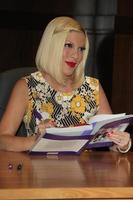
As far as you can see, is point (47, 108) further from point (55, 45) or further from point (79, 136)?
point (79, 136)

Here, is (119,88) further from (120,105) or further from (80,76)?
(80,76)

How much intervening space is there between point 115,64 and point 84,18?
1.30 ft

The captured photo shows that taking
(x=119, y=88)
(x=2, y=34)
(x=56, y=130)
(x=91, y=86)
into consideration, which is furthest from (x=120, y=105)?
(x=56, y=130)

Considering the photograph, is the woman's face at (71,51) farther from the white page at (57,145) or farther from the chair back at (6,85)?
the white page at (57,145)

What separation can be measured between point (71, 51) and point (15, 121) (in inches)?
16.4

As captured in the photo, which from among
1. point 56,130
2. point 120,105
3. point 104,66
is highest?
point 56,130

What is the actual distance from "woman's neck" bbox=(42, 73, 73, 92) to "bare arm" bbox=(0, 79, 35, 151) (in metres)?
0.14

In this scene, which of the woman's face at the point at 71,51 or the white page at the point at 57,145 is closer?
the white page at the point at 57,145

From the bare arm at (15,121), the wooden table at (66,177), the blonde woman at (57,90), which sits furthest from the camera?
the blonde woman at (57,90)

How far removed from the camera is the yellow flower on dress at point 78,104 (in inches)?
105

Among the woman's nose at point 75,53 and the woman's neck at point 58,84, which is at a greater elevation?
the woman's nose at point 75,53

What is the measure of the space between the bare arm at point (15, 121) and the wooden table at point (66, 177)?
0.18ft

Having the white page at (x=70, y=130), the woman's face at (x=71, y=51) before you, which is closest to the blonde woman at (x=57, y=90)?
the woman's face at (x=71, y=51)

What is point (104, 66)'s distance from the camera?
4.09m
